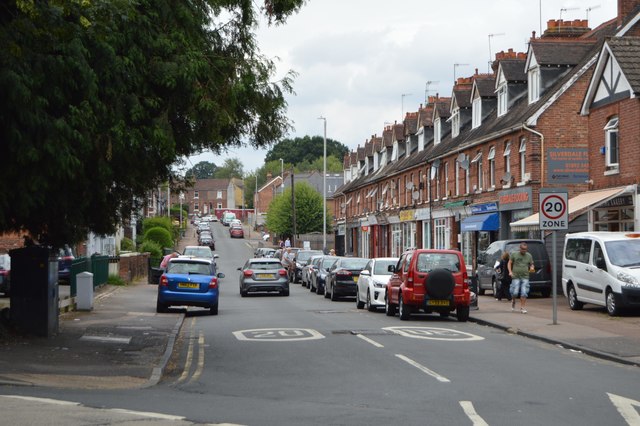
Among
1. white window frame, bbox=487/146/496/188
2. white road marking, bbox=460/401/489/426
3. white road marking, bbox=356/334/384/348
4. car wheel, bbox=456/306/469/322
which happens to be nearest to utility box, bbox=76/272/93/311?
white road marking, bbox=356/334/384/348

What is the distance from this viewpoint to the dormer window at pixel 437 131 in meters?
55.2

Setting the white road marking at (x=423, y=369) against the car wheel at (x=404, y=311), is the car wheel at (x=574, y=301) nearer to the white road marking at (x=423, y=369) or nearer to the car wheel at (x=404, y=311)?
the car wheel at (x=404, y=311)

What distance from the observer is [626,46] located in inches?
1151

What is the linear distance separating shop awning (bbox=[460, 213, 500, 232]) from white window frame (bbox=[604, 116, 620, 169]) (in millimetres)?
13081

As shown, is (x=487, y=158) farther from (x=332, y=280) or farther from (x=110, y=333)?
(x=110, y=333)

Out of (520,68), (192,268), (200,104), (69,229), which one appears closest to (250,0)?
(200,104)

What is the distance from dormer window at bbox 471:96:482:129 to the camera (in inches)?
1870

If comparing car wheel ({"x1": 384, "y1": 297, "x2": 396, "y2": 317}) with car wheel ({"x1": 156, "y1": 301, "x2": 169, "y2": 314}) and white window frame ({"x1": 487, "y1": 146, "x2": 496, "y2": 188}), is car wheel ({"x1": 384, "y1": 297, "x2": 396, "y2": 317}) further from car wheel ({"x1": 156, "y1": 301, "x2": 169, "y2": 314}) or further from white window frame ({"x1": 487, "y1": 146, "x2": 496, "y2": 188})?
white window frame ({"x1": 487, "y1": 146, "x2": 496, "y2": 188})

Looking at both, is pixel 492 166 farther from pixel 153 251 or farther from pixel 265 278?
pixel 153 251

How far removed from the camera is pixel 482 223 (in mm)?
44062

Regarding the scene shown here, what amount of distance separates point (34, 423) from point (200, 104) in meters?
6.50

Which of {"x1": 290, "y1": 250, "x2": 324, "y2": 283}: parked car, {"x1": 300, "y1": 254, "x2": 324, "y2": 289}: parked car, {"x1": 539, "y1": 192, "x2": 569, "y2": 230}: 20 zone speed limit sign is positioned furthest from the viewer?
{"x1": 290, "y1": 250, "x2": 324, "y2": 283}: parked car

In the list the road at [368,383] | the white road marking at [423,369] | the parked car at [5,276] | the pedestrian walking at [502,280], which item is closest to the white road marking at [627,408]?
the road at [368,383]

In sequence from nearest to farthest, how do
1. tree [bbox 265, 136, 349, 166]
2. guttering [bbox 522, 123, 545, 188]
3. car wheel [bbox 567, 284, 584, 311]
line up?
car wheel [bbox 567, 284, 584, 311], guttering [bbox 522, 123, 545, 188], tree [bbox 265, 136, 349, 166]
